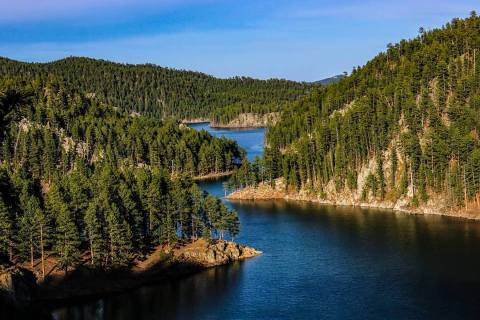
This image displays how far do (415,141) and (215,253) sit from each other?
253 ft

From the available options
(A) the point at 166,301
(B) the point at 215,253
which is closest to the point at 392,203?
(B) the point at 215,253

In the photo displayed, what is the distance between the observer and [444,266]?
11356 centimetres

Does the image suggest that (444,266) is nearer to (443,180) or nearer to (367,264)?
(367,264)

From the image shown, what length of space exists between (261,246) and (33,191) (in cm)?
5722

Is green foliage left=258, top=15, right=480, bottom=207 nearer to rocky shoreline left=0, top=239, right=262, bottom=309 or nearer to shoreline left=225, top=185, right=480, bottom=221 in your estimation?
shoreline left=225, top=185, right=480, bottom=221

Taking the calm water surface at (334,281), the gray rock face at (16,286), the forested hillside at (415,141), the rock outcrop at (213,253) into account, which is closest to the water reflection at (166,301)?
the calm water surface at (334,281)

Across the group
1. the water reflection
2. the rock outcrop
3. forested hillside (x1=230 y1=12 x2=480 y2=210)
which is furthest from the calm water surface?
forested hillside (x1=230 y1=12 x2=480 y2=210)

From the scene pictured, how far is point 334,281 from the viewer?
10862cm

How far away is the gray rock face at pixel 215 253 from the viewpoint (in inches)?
4734

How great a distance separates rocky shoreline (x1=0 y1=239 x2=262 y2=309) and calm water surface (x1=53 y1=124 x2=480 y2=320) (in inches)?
130

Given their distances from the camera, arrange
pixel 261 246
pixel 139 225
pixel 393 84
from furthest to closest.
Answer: pixel 393 84 → pixel 261 246 → pixel 139 225

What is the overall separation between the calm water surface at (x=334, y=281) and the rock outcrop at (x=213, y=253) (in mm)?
3020

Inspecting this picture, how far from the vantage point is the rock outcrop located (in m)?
120

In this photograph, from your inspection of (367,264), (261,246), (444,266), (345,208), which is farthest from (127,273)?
(345,208)
